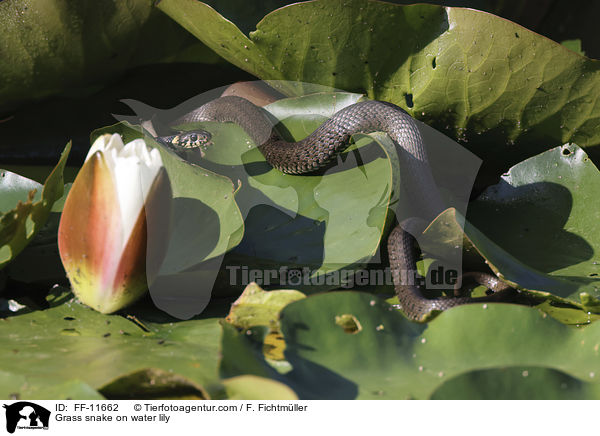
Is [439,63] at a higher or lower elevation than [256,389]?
higher

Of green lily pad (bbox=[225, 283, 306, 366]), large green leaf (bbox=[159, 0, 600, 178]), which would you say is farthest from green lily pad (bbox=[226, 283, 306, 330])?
large green leaf (bbox=[159, 0, 600, 178])

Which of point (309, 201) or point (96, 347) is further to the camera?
point (309, 201)

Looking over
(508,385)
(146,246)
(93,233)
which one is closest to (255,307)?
(146,246)

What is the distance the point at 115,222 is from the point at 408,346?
64 cm

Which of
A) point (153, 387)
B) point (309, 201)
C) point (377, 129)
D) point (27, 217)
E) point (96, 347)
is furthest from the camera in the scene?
point (377, 129)

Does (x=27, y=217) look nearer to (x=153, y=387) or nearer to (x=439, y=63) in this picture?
(x=153, y=387)

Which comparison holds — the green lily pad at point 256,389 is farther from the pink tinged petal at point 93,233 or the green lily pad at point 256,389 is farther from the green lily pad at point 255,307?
the pink tinged petal at point 93,233

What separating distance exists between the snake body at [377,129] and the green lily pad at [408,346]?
34cm

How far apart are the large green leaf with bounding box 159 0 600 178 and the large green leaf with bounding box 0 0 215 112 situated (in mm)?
132

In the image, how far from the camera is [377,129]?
207 centimetres
